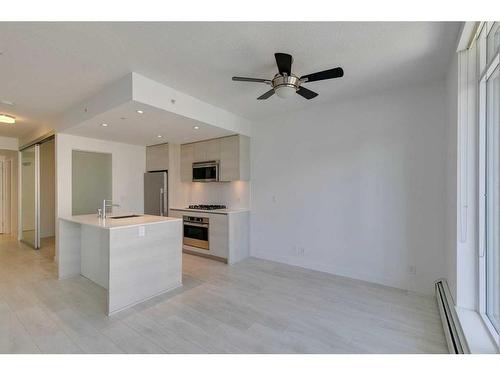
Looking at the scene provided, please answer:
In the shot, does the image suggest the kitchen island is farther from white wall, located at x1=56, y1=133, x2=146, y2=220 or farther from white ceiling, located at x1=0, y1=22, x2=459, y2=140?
white ceiling, located at x1=0, y1=22, x2=459, y2=140

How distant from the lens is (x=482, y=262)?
1.88 metres

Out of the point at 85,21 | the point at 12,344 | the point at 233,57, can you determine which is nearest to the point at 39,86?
the point at 85,21

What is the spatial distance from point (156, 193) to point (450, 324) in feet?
16.0

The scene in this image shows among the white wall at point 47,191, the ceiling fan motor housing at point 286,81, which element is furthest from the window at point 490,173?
the white wall at point 47,191

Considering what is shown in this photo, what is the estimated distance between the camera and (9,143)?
5.69m

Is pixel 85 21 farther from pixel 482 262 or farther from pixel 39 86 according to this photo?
pixel 482 262

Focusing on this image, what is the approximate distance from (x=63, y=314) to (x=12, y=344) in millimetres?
461

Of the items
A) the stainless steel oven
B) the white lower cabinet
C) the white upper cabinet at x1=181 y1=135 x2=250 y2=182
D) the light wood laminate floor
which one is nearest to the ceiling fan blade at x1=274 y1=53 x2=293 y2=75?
the white upper cabinet at x1=181 y1=135 x2=250 y2=182

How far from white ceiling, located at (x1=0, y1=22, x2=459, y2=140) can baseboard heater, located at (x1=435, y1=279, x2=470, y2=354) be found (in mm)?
2287

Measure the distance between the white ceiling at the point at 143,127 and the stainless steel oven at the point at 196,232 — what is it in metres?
1.56

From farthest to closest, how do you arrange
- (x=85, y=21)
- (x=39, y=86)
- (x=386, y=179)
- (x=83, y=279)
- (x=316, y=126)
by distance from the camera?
(x=316, y=126), (x=83, y=279), (x=386, y=179), (x=39, y=86), (x=85, y=21)

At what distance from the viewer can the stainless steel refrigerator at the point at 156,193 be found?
491 centimetres

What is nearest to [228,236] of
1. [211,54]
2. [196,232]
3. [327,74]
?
[196,232]

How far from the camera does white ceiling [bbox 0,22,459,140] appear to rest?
1.87m
